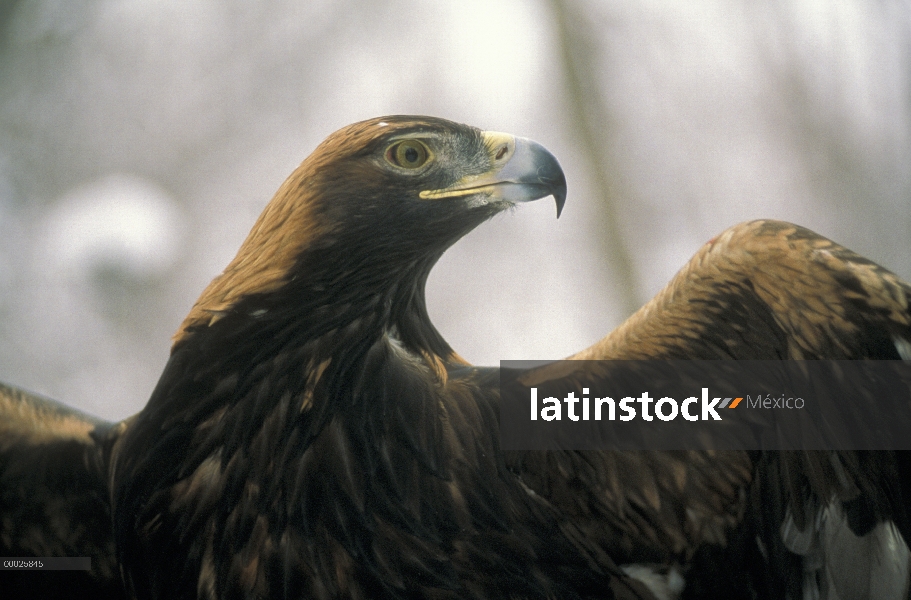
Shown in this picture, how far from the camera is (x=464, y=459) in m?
1.08

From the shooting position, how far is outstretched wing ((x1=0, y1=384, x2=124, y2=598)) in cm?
119

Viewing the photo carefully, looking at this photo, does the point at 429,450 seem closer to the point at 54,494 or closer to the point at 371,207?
the point at 371,207

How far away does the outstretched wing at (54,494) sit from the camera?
1186 millimetres

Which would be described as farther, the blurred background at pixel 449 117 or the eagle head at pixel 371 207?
the blurred background at pixel 449 117

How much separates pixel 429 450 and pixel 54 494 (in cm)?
65

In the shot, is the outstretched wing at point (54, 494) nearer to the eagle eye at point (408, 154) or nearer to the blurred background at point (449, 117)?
the blurred background at point (449, 117)

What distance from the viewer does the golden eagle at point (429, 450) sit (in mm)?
998

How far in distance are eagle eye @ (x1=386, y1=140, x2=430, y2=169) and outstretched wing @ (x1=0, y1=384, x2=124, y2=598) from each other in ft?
2.08

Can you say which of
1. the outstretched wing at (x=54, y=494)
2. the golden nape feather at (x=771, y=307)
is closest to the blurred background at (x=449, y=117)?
the outstretched wing at (x=54, y=494)

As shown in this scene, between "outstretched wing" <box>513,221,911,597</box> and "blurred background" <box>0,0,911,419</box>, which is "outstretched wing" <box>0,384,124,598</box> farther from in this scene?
"outstretched wing" <box>513,221,911,597</box>

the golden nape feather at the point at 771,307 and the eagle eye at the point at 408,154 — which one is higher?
the eagle eye at the point at 408,154

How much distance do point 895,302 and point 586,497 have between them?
513mm

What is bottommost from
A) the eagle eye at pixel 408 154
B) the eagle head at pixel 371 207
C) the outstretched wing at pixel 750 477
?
the outstretched wing at pixel 750 477

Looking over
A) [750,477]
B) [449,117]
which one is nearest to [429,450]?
[750,477]
